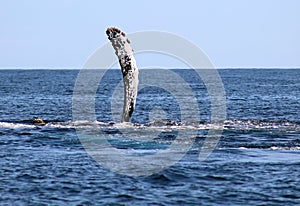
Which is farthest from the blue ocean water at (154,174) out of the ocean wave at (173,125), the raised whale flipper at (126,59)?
the raised whale flipper at (126,59)

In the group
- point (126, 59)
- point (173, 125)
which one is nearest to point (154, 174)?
point (126, 59)

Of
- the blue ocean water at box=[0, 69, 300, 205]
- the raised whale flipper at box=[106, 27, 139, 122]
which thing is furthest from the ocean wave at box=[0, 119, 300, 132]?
the raised whale flipper at box=[106, 27, 139, 122]

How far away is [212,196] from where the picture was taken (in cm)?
2142

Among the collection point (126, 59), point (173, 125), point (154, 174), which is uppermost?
point (126, 59)

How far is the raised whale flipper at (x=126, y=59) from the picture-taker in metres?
38.2

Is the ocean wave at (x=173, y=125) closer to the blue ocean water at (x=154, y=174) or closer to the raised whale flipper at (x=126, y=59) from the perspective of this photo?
the blue ocean water at (x=154, y=174)

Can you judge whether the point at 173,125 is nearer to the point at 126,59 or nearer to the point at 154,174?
the point at 126,59

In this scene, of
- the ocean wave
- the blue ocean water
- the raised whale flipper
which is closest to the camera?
the blue ocean water

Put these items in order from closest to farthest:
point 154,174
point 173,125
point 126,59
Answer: point 154,174 < point 126,59 < point 173,125

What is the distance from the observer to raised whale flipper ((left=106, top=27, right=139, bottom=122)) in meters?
38.2

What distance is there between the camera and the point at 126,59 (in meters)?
38.6

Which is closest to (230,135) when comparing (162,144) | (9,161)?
(162,144)

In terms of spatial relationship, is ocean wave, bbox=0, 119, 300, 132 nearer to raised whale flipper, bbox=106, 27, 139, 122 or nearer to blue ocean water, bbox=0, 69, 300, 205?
blue ocean water, bbox=0, 69, 300, 205

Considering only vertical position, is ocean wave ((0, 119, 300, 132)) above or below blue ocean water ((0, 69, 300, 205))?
above
